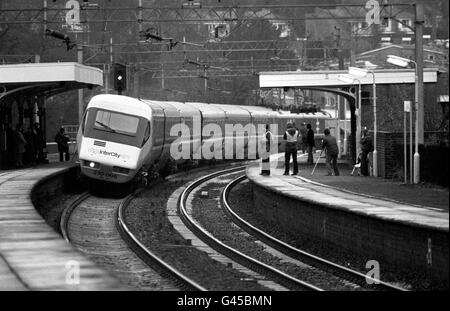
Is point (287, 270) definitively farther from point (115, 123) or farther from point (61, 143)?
point (61, 143)

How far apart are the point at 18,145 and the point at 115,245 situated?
48.1 feet

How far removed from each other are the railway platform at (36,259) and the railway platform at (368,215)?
459 cm

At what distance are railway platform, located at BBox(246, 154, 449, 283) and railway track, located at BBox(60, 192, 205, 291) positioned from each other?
124 inches

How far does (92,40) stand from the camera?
47.7m

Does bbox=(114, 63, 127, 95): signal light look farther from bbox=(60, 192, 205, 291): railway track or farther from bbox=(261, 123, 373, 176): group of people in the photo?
bbox=(261, 123, 373, 176): group of people

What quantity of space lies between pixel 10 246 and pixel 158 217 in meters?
9.88

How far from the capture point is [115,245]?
18922mm

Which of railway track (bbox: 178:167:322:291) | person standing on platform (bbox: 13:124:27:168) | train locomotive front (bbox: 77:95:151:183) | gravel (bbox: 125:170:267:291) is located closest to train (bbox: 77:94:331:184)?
train locomotive front (bbox: 77:95:151:183)

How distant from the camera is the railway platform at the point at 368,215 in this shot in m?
13.6

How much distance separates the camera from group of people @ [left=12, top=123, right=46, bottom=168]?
32562mm

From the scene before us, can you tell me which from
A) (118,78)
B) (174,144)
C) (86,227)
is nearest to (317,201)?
(86,227)

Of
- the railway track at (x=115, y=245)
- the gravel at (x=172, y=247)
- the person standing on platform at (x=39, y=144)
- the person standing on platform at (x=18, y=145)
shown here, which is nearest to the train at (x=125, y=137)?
the railway track at (x=115, y=245)

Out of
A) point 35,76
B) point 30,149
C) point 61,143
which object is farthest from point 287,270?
point 61,143

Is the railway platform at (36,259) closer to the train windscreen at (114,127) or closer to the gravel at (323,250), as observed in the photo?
the gravel at (323,250)
